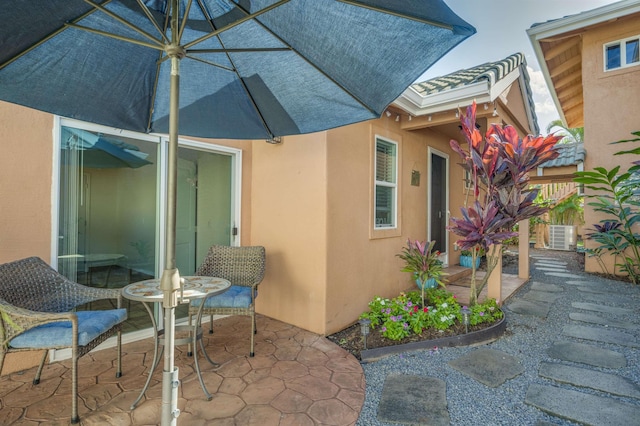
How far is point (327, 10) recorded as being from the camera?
1.55 m

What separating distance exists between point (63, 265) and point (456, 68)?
8493mm

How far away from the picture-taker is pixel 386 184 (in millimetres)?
4773

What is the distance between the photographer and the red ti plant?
11.6 ft

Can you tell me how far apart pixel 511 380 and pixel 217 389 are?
245 centimetres

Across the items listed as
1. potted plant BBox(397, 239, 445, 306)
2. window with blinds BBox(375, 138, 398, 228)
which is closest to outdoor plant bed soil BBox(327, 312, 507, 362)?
potted plant BBox(397, 239, 445, 306)

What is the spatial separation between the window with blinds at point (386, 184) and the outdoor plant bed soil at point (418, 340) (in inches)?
66.4

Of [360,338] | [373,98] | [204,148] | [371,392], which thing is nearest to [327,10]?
[373,98]

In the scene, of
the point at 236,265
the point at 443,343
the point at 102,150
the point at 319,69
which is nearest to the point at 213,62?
the point at 319,69

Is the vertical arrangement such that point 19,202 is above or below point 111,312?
above

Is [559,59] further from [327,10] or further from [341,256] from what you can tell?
[327,10]

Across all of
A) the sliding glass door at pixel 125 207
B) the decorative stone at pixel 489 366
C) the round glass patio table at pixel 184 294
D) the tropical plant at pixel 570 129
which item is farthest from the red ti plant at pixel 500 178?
the tropical plant at pixel 570 129

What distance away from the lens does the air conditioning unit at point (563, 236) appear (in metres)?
11.0

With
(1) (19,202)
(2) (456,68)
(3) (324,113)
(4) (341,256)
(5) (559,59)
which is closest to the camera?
(3) (324,113)

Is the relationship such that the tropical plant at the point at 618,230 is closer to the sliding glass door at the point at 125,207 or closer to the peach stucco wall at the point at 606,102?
the peach stucco wall at the point at 606,102
